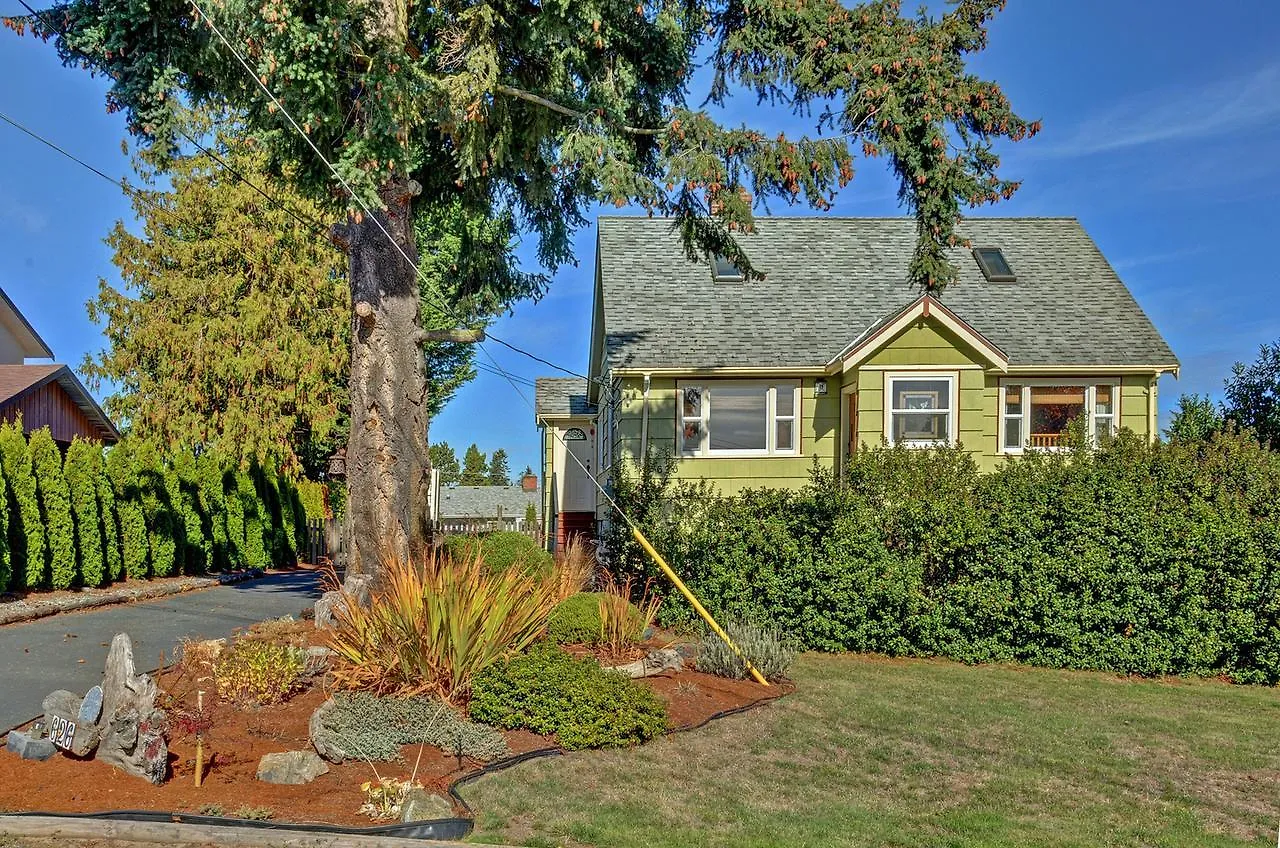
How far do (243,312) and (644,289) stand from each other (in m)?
13.7

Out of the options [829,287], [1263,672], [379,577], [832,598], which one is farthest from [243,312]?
[1263,672]

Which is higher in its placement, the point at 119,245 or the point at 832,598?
the point at 119,245

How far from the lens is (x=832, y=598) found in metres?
11.4

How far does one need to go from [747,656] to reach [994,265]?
14.0 m

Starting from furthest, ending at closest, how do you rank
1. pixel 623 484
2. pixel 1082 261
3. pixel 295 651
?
1. pixel 1082 261
2. pixel 623 484
3. pixel 295 651

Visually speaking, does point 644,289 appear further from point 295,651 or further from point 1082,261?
point 295,651

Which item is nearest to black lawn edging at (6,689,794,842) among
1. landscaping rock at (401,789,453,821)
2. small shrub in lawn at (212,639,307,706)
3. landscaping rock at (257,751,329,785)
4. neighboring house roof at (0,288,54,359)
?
landscaping rock at (401,789,453,821)

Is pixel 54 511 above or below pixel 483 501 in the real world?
above

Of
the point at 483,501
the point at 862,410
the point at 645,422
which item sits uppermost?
the point at 862,410

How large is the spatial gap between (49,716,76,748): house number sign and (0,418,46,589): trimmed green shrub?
32.6ft

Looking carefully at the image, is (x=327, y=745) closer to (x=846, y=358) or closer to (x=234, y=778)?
(x=234, y=778)

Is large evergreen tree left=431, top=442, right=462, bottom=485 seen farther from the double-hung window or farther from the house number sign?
the house number sign

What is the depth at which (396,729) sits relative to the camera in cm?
635

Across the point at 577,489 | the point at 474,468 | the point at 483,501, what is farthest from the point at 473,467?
the point at 577,489
